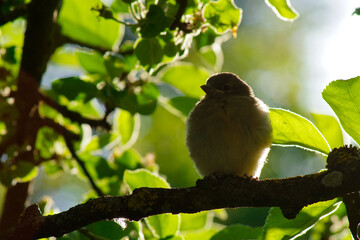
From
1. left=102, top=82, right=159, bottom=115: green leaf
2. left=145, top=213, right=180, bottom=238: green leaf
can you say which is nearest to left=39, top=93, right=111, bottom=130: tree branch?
left=102, top=82, right=159, bottom=115: green leaf

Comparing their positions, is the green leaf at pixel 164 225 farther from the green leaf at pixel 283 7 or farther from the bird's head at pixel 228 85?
the bird's head at pixel 228 85

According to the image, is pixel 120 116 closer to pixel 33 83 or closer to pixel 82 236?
pixel 33 83

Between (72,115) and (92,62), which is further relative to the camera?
(72,115)

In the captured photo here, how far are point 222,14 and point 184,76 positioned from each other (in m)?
0.94

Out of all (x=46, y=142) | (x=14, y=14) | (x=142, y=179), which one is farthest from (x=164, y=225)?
(x=14, y=14)

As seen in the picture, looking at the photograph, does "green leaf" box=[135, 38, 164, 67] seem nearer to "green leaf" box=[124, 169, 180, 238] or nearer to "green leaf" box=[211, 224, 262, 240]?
"green leaf" box=[124, 169, 180, 238]

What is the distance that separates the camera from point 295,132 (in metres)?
2.72

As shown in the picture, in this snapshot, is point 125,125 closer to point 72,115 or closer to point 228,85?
point 72,115

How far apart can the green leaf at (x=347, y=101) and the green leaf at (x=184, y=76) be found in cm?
142

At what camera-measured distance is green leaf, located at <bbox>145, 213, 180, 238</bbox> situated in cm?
302

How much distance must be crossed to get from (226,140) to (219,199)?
1.29m

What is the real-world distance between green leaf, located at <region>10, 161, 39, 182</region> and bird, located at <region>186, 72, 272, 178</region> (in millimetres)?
1298

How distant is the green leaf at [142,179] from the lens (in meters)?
3.11

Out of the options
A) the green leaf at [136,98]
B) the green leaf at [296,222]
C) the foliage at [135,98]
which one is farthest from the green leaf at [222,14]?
the green leaf at [296,222]
